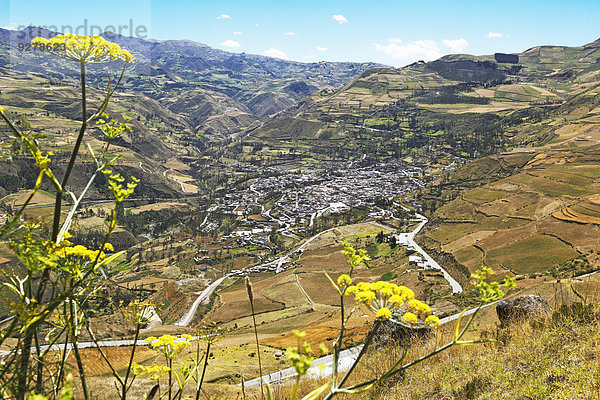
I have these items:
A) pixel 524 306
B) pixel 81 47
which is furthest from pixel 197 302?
pixel 81 47

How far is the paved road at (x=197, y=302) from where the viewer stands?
213 ft

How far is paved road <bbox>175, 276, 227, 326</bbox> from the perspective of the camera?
6489 centimetres

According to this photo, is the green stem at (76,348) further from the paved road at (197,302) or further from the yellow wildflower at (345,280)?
the paved road at (197,302)

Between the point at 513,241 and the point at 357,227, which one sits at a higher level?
the point at 513,241

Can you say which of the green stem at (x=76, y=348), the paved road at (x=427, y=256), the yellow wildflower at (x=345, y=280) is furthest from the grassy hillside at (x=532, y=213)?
the green stem at (x=76, y=348)

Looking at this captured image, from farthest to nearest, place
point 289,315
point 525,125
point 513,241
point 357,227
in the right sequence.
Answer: point 525,125 < point 357,227 < point 513,241 < point 289,315

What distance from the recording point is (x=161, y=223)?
14562 cm

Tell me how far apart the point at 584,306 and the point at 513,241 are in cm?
6708

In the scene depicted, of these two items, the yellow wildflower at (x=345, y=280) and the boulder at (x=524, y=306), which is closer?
the yellow wildflower at (x=345, y=280)

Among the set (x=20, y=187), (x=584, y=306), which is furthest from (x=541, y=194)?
(x=20, y=187)

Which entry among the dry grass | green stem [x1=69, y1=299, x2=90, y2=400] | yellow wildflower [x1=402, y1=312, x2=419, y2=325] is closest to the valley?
green stem [x1=69, y1=299, x2=90, y2=400]

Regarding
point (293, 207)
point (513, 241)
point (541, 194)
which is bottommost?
point (293, 207)

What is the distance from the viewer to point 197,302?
73.0 meters

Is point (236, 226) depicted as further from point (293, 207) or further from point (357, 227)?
point (357, 227)
